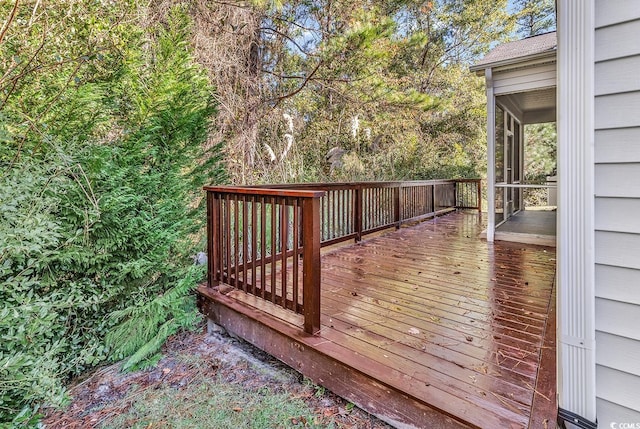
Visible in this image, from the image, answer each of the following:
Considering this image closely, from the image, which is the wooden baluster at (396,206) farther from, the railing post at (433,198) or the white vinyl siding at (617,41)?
the white vinyl siding at (617,41)

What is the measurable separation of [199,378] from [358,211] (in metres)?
3.32

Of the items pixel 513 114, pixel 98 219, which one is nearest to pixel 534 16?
pixel 513 114

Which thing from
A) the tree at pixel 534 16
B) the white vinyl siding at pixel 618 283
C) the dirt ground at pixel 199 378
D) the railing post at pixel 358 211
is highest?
the tree at pixel 534 16

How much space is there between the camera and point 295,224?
2.57m

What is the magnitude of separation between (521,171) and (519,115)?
1.23 metres

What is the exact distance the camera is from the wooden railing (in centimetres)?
231

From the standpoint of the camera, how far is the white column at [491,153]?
4977mm

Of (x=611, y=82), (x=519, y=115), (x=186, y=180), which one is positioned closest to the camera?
(x=611, y=82)

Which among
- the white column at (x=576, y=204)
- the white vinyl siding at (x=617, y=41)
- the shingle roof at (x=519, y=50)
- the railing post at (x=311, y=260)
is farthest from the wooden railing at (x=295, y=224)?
the shingle roof at (x=519, y=50)

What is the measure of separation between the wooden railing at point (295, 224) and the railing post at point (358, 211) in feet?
0.05

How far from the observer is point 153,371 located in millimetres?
2654

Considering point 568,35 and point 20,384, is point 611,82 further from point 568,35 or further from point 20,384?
point 20,384

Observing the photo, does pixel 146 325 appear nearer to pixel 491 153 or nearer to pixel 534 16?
pixel 491 153

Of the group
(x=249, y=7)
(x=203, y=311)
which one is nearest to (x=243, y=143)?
(x=249, y=7)
